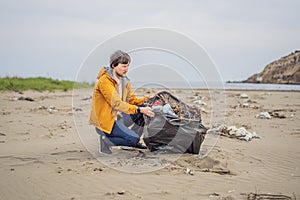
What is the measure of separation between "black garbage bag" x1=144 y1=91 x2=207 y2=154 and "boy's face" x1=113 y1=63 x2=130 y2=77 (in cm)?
62

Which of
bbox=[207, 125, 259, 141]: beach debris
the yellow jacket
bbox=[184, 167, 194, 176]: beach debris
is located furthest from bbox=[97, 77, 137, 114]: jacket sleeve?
bbox=[207, 125, 259, 141]: beach debris

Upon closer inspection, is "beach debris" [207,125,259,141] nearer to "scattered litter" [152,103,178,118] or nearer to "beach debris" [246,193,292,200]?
"scattered litter" [152,103,178,118]

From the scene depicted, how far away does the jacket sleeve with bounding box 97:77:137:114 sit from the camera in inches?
167

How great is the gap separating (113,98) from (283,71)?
93.9ft

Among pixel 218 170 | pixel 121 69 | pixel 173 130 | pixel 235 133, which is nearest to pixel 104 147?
pixel 173 130

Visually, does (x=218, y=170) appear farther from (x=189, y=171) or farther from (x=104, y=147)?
(x=104, y=147)

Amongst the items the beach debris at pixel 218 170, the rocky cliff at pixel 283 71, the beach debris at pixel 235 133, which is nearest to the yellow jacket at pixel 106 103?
the beach debris at pixel 218 170

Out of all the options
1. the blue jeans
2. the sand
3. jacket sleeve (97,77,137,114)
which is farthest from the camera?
the blue jeans

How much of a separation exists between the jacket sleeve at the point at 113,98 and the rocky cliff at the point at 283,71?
25552 mm

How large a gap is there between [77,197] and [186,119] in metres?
1.90

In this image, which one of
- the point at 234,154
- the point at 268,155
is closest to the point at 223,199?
the point at 234,154

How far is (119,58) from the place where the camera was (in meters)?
4.42

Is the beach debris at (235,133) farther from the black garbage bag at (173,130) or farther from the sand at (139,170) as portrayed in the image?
the black garbage bag at (173,130)

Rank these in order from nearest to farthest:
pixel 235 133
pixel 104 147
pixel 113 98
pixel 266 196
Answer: pixel 266 196 → pixel 113 98 → pixel 104 147 → pixel 235 133
